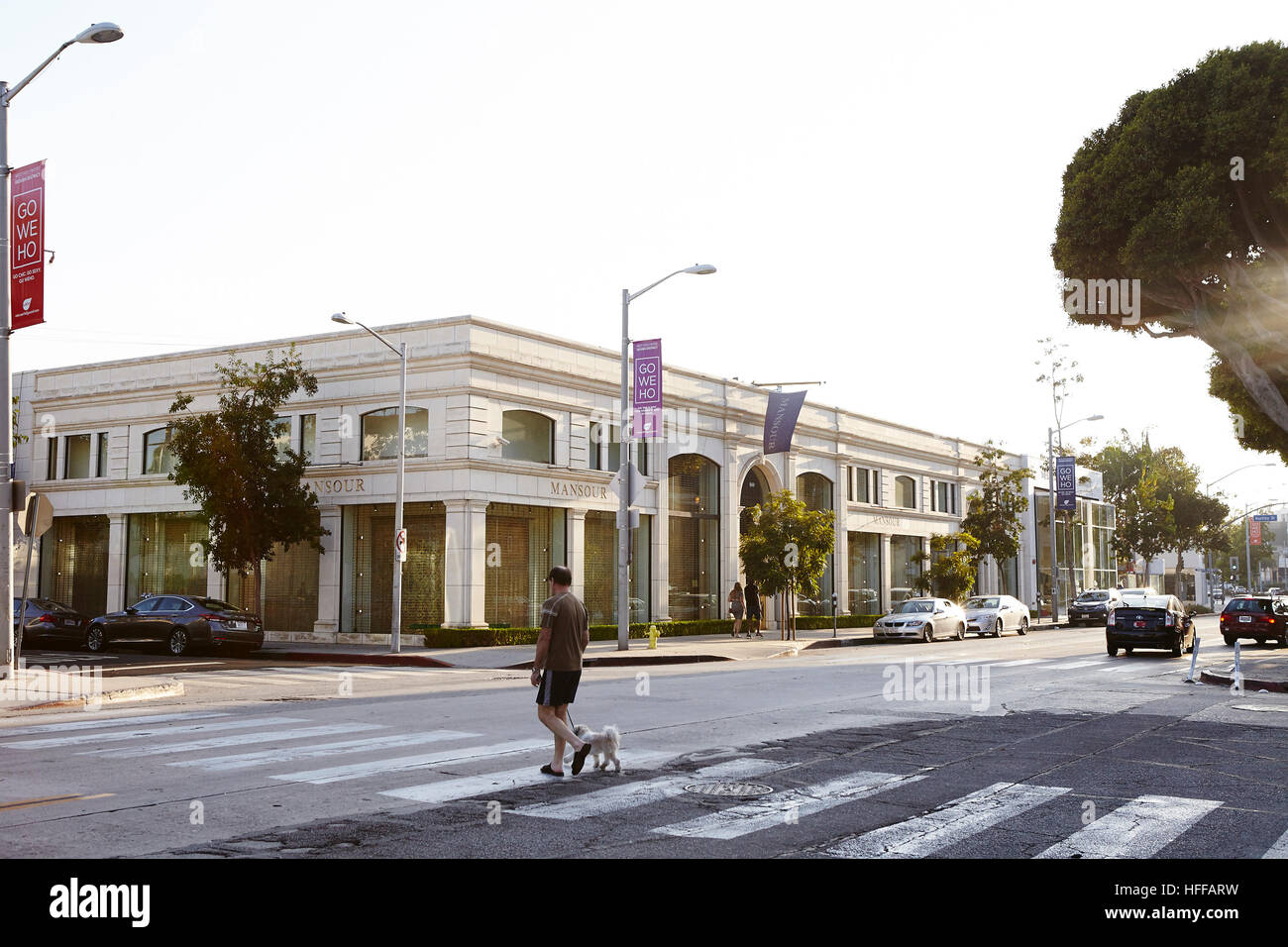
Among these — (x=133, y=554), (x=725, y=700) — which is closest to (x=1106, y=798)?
(x=725, y=700)

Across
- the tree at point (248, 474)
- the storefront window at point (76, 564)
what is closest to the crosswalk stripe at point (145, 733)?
the tree at point (248, 474)

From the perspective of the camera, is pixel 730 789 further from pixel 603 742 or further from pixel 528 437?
pixel 528 437

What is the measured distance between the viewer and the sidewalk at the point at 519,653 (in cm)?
2639

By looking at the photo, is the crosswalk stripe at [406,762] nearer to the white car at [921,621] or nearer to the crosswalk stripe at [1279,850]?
the crosswalk stripe at [1279,850]

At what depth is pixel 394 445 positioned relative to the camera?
32.6m

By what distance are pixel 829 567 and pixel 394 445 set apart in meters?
22.6

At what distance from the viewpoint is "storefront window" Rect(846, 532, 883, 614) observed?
164ft

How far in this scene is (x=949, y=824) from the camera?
782cm

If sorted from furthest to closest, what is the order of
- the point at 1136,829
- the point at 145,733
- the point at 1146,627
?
the point at 1146,627 → the point at 145,733 → the point at 1136,829

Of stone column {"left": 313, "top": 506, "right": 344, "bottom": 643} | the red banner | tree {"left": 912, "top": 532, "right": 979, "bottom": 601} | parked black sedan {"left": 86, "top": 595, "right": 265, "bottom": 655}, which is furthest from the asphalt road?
tree {"left": 912, "top": 532, "right": 979, "bottom": 601}

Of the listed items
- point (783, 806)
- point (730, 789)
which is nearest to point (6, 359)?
point (730, 789)

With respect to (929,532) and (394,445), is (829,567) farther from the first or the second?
(394,445)

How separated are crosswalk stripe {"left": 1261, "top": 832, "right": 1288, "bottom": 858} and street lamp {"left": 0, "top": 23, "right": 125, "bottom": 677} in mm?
17915

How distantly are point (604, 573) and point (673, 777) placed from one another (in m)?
26.2
